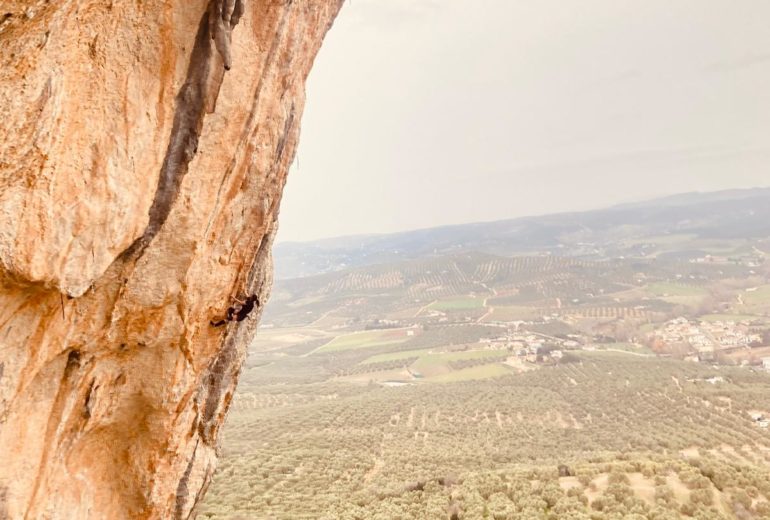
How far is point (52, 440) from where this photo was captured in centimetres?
705

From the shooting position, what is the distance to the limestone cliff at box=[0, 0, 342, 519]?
17.1 ft

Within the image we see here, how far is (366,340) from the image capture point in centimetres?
15312

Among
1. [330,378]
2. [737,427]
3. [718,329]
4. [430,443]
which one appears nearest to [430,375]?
[330,378]

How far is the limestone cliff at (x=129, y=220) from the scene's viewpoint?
5.21m

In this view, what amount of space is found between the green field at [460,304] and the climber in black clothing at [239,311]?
17459 cm

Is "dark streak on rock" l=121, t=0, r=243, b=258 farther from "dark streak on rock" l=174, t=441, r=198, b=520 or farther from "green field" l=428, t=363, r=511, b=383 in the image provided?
"green field" l=428, t=363, r=511, b=383

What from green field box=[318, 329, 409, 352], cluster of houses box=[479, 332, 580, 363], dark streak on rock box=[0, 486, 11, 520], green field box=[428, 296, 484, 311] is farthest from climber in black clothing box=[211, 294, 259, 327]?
green field box=[428, 296, 484, 311]

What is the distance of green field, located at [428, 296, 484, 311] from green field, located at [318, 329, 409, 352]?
32.6m

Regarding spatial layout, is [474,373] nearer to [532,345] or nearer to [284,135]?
[532,345]

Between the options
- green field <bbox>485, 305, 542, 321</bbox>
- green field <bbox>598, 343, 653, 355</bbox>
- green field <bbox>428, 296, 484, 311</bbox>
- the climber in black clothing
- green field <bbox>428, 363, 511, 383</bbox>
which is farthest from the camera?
green field <bbox>428, 296, 484, 311</bbox>

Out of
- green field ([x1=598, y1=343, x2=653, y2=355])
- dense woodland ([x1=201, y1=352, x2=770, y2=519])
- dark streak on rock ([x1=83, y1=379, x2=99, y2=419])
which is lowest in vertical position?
green field ([x1=598, y1=343, x2=653, y2=355])

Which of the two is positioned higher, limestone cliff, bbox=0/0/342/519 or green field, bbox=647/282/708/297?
limestone cliff, bbox=0/0/342/519

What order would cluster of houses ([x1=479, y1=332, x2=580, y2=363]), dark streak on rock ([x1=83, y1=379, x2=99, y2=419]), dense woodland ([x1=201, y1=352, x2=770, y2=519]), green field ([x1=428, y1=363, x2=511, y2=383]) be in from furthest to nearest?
cluster of houses ([x1=479, y1=332, x2=580, y2=363]) → green field ([x1=428, y1=363, x2=511, y2=383]) → dense woodland ([x1=201, y1=352, x2=770, y2=519]) → dark streak on rock ([x1=83, y1=379, x2=99, y2=419])

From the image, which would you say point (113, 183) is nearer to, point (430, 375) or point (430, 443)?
point (430, 443)
